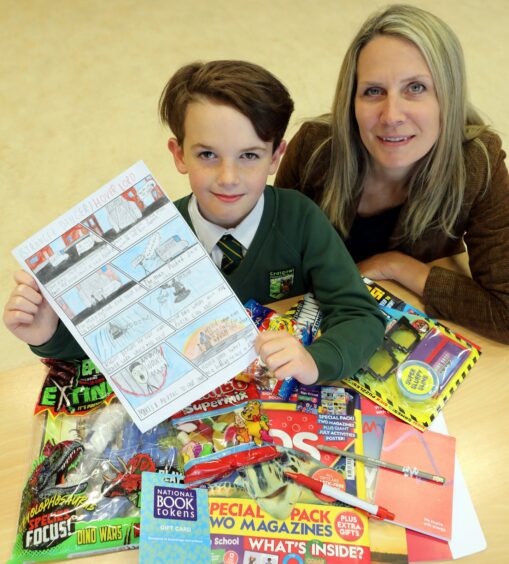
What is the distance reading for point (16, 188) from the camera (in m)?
2.19

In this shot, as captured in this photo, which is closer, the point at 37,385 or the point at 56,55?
the point at 37,385

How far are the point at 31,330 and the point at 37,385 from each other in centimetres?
12

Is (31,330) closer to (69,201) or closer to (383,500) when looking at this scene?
(383,500)

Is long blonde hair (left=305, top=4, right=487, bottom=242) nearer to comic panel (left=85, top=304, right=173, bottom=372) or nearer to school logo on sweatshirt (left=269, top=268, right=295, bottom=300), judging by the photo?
school logo on sweatshirt (left=269, top=268, right=295, bottom=300)

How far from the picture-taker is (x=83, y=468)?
820 millimetres

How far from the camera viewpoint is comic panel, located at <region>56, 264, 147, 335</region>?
0.78 metres

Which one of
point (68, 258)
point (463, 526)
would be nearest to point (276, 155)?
point (68, 258)

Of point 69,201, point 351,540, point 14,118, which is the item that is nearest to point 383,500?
point 351,540

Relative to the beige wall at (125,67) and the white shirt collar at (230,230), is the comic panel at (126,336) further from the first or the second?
the beige wall at (125,67)

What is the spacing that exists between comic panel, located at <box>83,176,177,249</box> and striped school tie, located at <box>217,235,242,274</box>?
0.22 meters

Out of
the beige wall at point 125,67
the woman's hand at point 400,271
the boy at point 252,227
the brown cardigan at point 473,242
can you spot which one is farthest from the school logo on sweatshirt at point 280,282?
the beige wall at point 125,67

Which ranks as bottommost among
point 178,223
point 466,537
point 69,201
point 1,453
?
point 466,537

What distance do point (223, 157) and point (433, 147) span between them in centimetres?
51

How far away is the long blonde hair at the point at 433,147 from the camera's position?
1.02m
